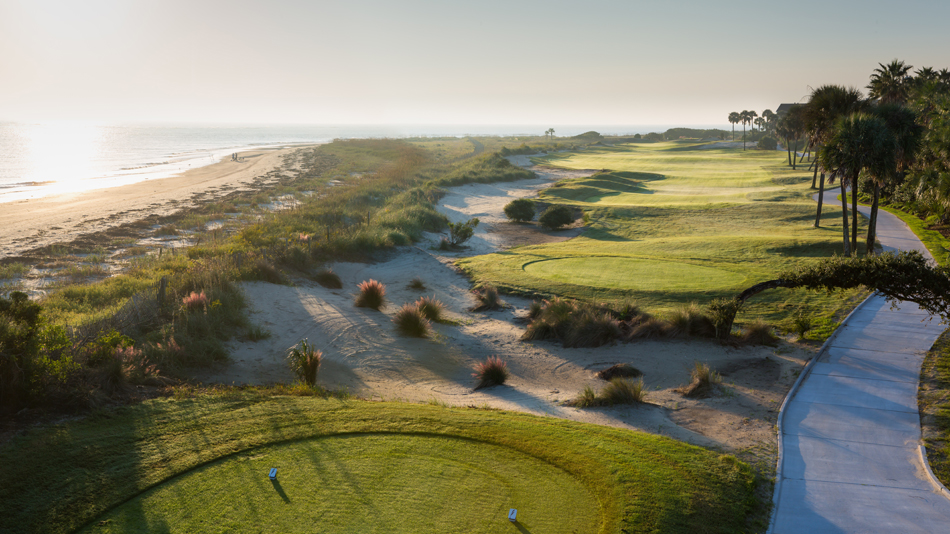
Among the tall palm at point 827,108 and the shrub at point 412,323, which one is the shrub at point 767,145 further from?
the shrub at point 412,323

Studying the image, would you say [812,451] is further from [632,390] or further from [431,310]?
[431,310]

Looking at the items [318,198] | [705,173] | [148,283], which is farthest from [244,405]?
[705,173]

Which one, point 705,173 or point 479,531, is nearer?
point 479,531

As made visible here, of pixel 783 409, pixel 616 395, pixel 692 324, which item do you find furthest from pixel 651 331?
pixel 783 409

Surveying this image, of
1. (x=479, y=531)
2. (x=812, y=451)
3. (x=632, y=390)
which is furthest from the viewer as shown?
(x=632, y=390)

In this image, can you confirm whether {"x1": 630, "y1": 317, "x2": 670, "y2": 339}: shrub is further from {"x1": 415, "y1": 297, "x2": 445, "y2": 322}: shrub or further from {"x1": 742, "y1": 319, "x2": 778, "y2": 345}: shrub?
{"x1": 415, "y1": 297, "x2": 445, "y2": 322}: shrub

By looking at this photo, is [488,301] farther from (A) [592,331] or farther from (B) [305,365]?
(B) [305,365]

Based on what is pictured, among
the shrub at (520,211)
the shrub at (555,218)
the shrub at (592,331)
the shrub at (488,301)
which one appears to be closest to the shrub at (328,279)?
the shrub at (488,301)
